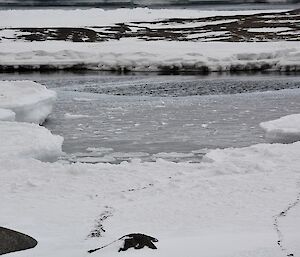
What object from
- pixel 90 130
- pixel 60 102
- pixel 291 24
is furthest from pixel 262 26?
pixel 90 130

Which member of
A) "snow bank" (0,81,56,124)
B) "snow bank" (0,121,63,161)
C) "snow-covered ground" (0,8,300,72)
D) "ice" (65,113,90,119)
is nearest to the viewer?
"snow bank" (0,121,63,161)

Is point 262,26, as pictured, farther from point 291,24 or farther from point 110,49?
point 110,49

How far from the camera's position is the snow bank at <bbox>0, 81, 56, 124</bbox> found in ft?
38.6

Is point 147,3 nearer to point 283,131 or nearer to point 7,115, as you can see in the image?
point 7,115

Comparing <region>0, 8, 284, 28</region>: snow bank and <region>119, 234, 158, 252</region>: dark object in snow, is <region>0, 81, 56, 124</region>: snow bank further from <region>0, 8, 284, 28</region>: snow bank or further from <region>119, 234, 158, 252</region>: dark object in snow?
<region>0, 8, 284, 28</region>: snow bank

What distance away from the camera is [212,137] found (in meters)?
10.8

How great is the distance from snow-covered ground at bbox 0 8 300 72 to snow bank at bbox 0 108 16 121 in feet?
42.7

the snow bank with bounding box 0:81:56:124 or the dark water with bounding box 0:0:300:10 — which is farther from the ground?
the dark water with bounding box 0:0:300:10

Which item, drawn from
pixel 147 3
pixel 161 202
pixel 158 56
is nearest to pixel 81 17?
pixel 147 3

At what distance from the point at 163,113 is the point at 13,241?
29.2 feet

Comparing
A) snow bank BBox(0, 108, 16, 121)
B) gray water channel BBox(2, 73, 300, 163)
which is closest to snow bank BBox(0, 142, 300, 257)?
gray water channel BBox(2, 73, 300, 163)

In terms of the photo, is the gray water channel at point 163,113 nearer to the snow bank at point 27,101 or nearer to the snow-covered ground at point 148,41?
the snow bank at point 27,101

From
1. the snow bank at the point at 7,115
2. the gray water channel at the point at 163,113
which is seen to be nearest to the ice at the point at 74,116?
the gray water channel at the point at 163,113

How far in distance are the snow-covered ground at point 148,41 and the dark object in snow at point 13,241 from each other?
18.6 m
